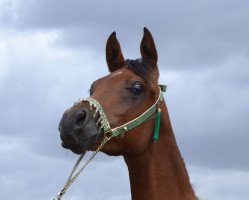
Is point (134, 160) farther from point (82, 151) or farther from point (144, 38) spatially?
point (144, 38)

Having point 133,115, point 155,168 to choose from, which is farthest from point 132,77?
point 155,168

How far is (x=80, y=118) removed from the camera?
1135 centimetres

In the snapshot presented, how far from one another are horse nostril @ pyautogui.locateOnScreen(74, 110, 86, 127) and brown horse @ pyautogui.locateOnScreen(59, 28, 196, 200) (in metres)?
0.07

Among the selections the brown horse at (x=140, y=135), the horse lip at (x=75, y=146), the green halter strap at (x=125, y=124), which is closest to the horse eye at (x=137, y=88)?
the brown horse at (x=140, y=135)

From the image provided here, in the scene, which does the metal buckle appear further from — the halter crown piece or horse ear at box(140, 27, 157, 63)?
horse ear at box(140, 27, 157, 63)

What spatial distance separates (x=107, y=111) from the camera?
38.9ft

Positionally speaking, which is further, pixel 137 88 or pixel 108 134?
pixel 137 88

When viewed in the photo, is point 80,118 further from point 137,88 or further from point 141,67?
point 141,67

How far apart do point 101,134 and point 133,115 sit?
0.67 meters

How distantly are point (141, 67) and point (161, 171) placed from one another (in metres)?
1.57

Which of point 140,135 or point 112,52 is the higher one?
point 112,52

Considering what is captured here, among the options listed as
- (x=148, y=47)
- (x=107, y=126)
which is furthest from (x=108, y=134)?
(x=148, y=47)

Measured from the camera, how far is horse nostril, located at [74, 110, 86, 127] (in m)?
11.3

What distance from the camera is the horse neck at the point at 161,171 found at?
478 inches
